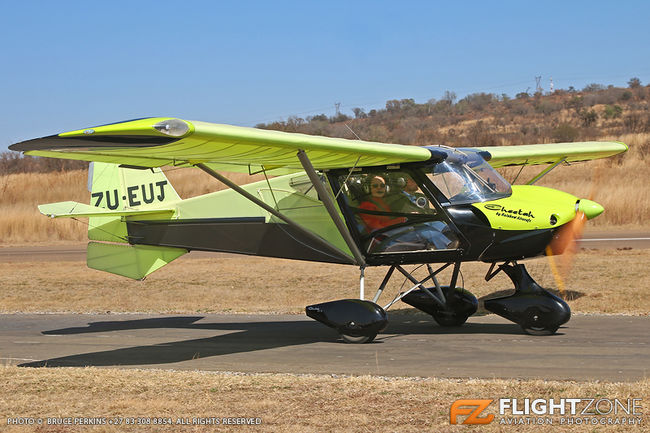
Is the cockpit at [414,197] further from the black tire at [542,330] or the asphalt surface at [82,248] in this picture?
the asphalt surface at [82,248]

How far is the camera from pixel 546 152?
15031 millimetres

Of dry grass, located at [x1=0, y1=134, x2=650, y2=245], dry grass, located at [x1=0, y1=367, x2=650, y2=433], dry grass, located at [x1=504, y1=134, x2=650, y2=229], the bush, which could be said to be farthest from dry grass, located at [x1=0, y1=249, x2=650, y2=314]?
the bush

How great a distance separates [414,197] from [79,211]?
6535 mm

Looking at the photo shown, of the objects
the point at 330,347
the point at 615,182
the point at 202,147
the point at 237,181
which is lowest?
the point at 330,347

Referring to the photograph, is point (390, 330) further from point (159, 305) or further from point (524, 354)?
point (159, 305)

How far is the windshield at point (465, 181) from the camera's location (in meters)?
11.4

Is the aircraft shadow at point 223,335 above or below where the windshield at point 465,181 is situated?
below

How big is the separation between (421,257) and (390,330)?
182 cm

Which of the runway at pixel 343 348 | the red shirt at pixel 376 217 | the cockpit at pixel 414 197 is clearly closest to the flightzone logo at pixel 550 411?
the runway at pixel 343 348

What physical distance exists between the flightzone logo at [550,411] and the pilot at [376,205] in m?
5.26

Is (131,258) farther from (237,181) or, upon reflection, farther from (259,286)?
(237,181)

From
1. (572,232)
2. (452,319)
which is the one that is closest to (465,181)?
(572,232)

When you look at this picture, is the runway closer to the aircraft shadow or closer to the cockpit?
the aircraft shadow

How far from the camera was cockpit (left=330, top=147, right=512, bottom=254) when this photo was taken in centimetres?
1144
